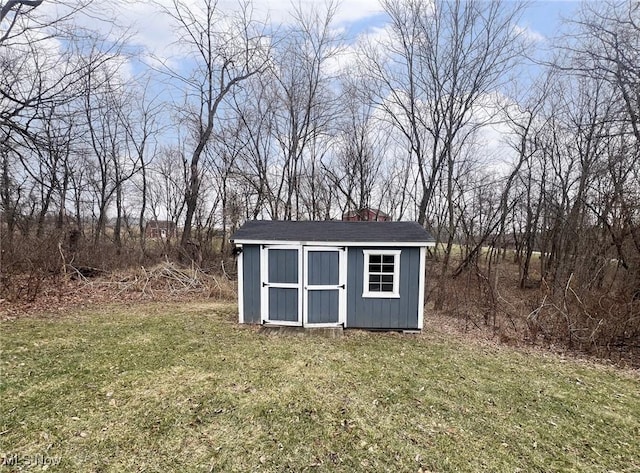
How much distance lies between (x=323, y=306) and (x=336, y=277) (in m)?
0.64

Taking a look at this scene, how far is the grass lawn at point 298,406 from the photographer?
8.97 feet

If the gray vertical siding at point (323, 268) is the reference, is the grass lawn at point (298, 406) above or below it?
below

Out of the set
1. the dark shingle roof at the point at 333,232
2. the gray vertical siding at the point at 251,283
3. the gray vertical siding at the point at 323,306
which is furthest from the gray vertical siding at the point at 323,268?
the gray vertical siding at the point at 251,283

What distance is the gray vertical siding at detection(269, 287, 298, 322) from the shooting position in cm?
640

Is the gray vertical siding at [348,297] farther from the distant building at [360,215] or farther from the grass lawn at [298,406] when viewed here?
the distant building at [360,215]

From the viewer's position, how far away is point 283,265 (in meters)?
6.36

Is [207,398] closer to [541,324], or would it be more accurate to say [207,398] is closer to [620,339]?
[541,324]

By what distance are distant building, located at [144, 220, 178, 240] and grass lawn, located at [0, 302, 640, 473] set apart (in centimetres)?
1033

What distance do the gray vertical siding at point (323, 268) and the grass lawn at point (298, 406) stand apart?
120 cm

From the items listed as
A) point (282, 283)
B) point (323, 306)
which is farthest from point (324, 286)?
point (282, 283)

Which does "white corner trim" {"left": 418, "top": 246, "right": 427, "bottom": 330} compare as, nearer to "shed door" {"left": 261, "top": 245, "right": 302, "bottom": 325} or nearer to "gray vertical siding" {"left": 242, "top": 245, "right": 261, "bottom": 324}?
"shed door" {"left": 261, "top": 245, "right": 302, "bottom": 325}

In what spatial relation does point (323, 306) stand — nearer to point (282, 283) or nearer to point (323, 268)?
point (323, 268)

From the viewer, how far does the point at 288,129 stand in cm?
1398

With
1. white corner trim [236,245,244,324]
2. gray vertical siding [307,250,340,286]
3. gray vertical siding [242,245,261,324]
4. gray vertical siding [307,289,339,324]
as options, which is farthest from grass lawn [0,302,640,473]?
gray vertical siding [307,250,340,286]
